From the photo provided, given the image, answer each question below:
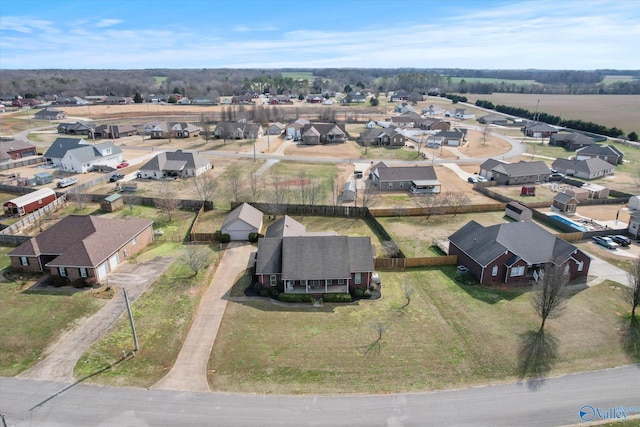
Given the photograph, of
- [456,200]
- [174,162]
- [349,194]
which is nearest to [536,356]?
[456,200]

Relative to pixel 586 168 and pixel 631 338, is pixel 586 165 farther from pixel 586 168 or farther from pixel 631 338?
pixel 631 338

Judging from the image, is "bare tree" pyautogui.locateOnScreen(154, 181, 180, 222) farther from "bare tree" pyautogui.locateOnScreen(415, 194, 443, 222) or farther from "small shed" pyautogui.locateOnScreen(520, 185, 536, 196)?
"small shed" pyautogui.locateOnScreen(520, 185, 536, 196)

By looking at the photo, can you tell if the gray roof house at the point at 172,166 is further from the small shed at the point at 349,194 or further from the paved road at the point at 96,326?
the paved road at the point at 96,326

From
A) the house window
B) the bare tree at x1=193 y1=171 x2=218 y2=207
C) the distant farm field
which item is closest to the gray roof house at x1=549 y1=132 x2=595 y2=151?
the distant farm field

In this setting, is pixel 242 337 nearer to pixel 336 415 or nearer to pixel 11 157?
pixel 336 415

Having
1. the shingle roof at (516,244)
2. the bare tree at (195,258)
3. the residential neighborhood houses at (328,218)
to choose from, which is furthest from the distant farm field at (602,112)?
the bare tree at (195,258)

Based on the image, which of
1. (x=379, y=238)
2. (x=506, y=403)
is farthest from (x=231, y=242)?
(x=506, y=403)
